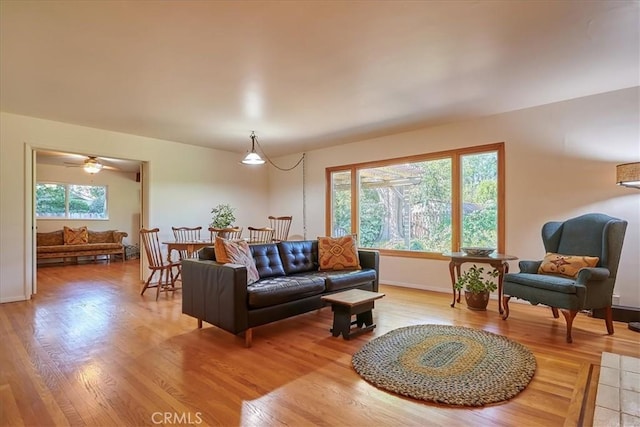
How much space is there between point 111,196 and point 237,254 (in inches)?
307

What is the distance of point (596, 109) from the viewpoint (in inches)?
145

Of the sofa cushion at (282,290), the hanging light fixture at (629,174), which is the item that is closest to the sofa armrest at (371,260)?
the sofa cushion at (282,290)

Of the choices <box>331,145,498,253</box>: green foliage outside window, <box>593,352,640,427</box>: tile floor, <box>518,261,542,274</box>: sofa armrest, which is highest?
<box>331,145,498,253</box>: green foliage outside window

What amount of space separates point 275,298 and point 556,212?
11.4ft

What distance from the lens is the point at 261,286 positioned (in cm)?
296

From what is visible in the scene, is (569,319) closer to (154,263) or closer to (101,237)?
(154,263)

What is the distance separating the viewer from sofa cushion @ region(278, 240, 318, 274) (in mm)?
3941

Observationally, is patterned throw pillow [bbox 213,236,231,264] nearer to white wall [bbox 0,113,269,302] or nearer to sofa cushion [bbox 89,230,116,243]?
white wall [bbox 0,113,269,302]

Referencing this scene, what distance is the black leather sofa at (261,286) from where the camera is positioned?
Answer: 2740 millimetres

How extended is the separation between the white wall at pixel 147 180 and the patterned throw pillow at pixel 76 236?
394 centimetres

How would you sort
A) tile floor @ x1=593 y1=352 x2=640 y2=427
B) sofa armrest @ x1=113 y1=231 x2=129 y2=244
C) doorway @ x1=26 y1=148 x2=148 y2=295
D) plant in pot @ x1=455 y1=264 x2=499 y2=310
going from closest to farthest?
tile floor @ x1=593 y1=352 x2=640 y2=427 < plant in pot @ x1=455 y1=264 x2=499 y2=310 < doorway @ x1=26 y1=148 x2=148 y2=295 < sofa armrest @ x1=113 y1=231 x2=129 y2=244

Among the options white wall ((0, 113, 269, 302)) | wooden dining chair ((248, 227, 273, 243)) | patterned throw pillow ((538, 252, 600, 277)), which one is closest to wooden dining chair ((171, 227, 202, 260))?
white wall ((0, 113, 269, 302))

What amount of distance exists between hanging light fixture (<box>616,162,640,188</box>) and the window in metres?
10.6

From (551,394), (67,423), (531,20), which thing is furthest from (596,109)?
(67,423)
